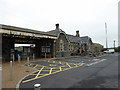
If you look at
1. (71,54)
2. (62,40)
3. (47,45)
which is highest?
(62,40)

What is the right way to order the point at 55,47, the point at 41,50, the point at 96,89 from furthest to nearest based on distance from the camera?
the point at 41,50 < the point at 55,47 < the point at 96,89

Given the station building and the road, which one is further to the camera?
the station building

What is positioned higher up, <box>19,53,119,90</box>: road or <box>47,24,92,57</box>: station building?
<box>47,24,92,57</box>: station building

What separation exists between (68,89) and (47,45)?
1602 centimetres

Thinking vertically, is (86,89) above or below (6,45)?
below

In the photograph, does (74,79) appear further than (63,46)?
No

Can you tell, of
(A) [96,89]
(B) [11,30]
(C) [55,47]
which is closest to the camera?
(A) [96,89]

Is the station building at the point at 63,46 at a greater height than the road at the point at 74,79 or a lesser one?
greater

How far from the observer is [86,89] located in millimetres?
4312

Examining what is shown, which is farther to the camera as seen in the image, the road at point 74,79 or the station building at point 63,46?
the station building at point 63,46

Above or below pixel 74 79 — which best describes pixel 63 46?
above

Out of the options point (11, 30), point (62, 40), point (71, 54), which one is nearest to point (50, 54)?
point (62, 40)

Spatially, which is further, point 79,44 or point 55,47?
point 79,44

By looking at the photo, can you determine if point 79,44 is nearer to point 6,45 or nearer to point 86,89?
point 6,45
